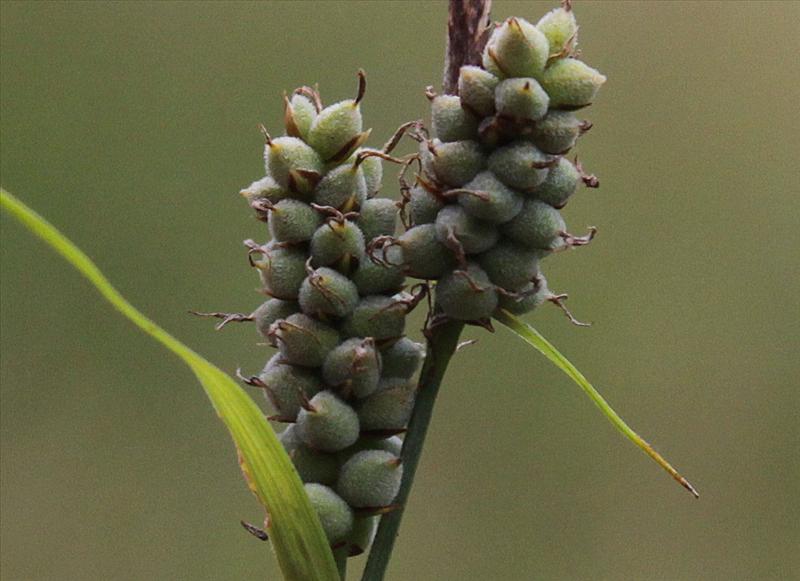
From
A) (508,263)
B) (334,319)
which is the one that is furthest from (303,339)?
(508,263)

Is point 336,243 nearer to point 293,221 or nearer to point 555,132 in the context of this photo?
point 293,221

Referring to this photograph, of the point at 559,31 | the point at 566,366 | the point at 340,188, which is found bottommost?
the point at 566,366

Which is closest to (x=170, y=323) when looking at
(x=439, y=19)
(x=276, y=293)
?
(x=439, y=19)

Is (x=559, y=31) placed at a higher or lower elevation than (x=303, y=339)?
higher

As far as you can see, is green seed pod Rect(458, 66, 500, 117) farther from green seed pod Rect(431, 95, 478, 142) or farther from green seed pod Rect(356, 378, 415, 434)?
green seed pod Rect(356, 378, 415, 434)

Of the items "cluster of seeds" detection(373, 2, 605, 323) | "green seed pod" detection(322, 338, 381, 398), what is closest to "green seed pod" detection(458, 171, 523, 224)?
"cluster of seeds" detection(373, 2, 605, 323)

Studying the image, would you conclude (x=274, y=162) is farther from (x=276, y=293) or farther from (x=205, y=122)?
(x=205, y=122)
